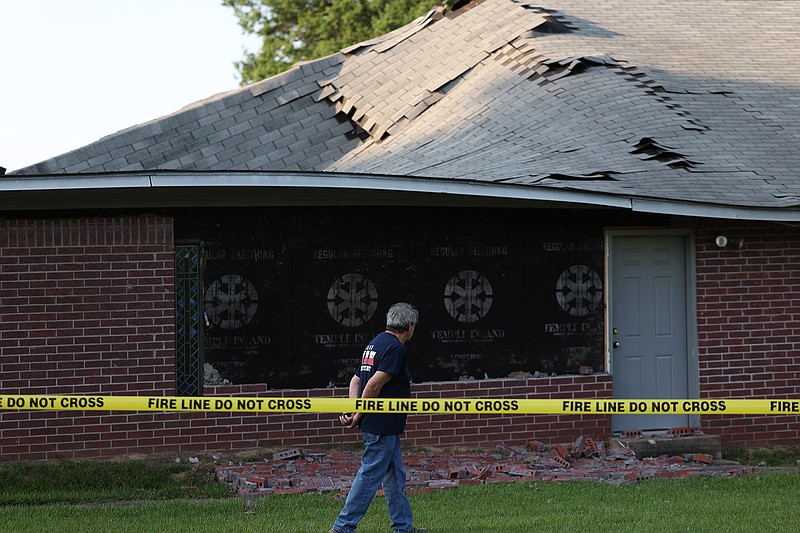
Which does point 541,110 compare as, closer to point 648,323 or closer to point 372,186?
point 648,323

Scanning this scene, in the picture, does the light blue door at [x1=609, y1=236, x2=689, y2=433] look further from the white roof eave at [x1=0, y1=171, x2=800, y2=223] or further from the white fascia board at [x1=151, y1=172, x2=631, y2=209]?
the white fascia board at [x1=151, y1=172, x2=631, y2=209]

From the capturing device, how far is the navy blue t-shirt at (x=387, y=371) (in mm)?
7551

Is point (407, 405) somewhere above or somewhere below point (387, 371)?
below


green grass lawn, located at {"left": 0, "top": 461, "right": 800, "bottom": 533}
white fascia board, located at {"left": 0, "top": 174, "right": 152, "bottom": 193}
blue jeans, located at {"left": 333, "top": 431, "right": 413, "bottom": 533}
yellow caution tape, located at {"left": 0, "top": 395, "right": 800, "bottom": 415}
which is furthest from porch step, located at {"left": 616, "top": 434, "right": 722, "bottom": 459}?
white fascia board, located at {"left": 0, "top": 174, "right": 152, "bottom": 193}

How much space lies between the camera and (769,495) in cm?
950

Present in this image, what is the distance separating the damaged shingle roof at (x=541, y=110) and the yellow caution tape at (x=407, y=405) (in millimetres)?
3186

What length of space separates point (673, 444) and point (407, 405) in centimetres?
503

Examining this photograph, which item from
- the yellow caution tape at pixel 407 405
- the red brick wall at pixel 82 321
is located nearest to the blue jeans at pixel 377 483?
the yellow caution tape at pixel 407 405

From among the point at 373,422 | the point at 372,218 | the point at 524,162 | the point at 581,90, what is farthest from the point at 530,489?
the point at 581,90

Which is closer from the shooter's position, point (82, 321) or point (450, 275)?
point (82, 321)

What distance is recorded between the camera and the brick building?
10742 mm

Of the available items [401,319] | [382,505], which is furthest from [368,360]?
[382,505]

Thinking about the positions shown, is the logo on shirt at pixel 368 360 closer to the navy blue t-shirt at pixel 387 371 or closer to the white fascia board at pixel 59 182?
the navy blue t-shirt at pixel 387 371

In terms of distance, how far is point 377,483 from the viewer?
300 inches
